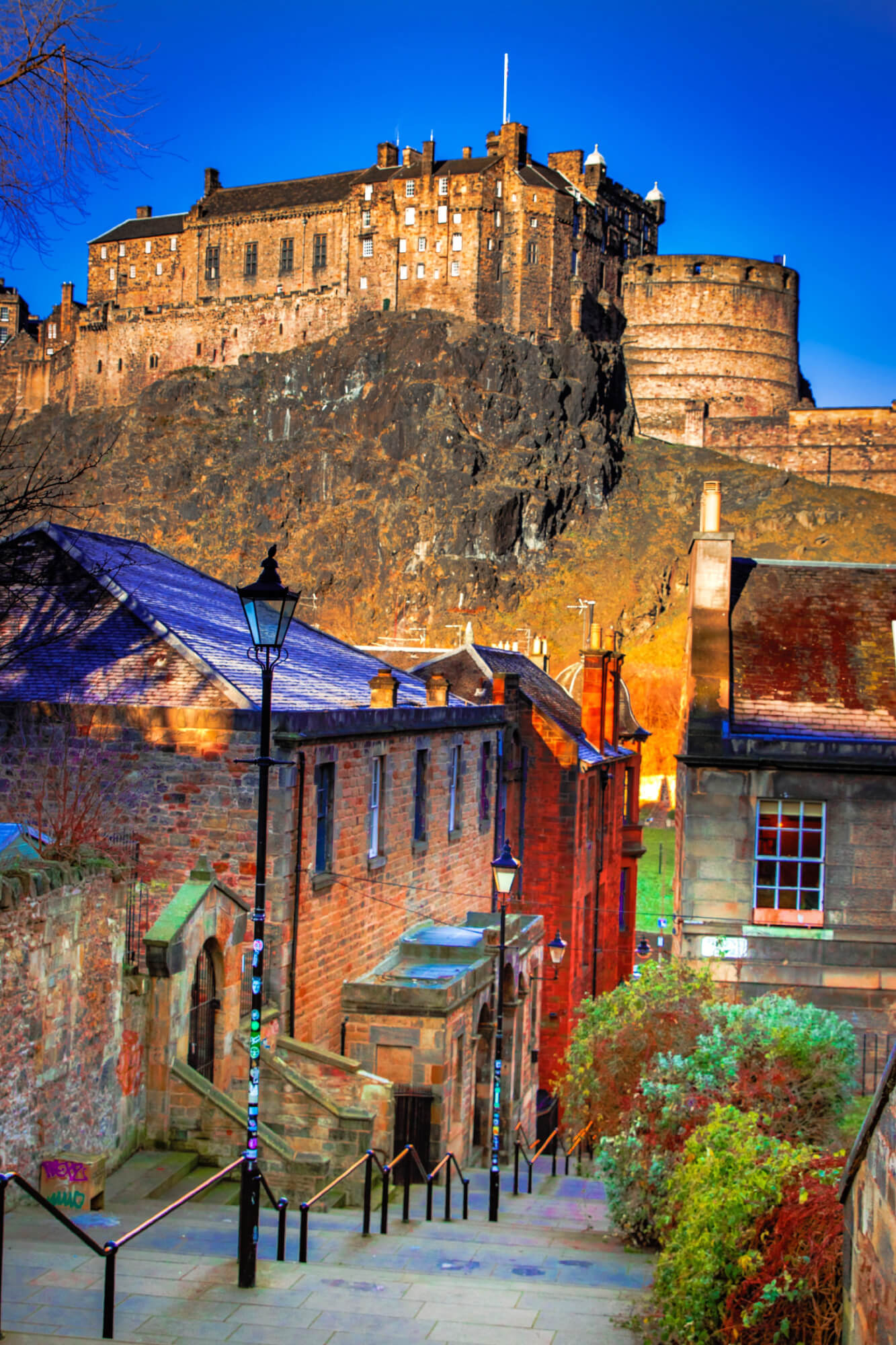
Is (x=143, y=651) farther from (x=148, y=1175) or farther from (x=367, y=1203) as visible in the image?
(x=367, y=1203)

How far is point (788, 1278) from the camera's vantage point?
7.76 meters

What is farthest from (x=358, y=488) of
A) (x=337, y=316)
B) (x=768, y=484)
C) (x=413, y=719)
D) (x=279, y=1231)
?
(x=279, y=1231)

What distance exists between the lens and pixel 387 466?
97250 mm

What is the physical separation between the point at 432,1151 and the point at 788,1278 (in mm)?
10180

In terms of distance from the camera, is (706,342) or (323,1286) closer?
(323,1286)

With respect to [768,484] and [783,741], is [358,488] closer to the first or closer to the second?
[768,484]

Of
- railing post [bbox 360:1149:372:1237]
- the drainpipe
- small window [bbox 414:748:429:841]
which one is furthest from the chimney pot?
railing post [bbox 360:1149:372:1237]

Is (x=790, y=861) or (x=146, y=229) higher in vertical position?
(x=146, y=229)

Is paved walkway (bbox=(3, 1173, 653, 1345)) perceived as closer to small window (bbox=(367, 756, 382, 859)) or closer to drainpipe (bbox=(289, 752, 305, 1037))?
drainpipe (bbox=(289, 752, 305, 1037))

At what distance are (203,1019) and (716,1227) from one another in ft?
27.5

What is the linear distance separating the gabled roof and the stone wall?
105473 millimetres

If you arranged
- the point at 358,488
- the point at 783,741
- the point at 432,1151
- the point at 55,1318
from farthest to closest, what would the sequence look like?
1. the point at 358,488
2. the point at 783,741
3. the point at 432,1151
4. the point at 55,1318

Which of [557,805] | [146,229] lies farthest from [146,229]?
[557,805]

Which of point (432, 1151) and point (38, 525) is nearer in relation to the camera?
point (432, 1151)
